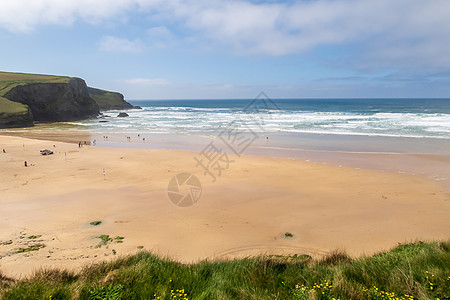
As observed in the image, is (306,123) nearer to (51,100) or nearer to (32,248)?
(32,248)

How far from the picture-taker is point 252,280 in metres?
4.75

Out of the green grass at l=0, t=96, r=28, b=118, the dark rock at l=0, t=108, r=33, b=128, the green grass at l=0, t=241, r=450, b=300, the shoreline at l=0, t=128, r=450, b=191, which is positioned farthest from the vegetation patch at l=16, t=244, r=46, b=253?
the green grass at l=0, t=96, r=28, b=118

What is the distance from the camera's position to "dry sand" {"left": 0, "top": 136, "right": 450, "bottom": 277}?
7.78 metres

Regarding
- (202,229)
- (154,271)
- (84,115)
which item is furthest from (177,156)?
(84,115)

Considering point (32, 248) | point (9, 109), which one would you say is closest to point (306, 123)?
point (32, 248)

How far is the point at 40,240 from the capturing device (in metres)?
8.14

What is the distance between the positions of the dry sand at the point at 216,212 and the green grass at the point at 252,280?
66.3 inches

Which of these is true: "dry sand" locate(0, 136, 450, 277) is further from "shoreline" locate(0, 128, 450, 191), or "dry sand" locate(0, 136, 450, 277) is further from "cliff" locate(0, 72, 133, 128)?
"cliff" locate(0, 72, 133, 128)

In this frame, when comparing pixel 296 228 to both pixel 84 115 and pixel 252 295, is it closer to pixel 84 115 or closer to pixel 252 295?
pixel 252 295

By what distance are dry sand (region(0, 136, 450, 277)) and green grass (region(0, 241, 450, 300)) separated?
1685 millimetres

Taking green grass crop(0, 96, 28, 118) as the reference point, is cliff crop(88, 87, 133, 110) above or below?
above

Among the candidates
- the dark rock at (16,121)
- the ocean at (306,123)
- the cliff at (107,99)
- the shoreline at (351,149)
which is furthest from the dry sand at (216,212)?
the cliff at (107,99)

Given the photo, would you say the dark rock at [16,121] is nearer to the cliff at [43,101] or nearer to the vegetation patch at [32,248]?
the cliff at [43,101]

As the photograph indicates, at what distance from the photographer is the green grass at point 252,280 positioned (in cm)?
414
